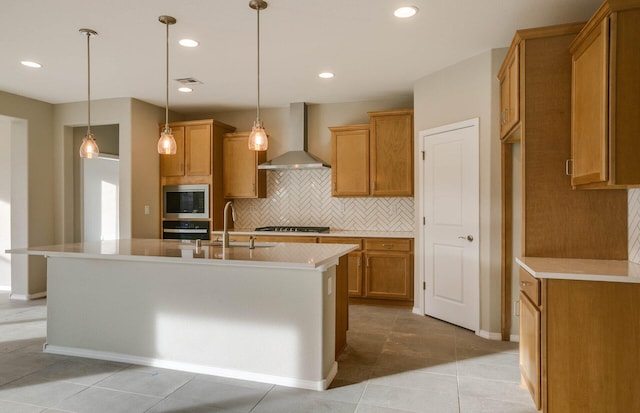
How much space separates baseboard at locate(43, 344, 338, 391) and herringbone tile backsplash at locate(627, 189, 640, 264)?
2.12 m

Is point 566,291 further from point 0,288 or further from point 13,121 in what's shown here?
point 0,288

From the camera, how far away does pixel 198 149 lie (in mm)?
5586

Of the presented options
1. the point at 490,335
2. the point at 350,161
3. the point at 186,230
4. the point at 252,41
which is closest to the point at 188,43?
the point at 252,41

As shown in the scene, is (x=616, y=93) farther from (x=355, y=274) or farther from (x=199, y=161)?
(x=199, y=161)

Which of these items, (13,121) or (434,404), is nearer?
(434,404)

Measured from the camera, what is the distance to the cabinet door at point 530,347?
7.36ft

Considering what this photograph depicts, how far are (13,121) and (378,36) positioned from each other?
4845 mm

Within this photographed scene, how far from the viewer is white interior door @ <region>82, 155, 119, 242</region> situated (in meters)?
5.85

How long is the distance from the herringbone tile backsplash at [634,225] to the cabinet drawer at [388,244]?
7.62ft

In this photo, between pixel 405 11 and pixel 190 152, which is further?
pixel 190 152

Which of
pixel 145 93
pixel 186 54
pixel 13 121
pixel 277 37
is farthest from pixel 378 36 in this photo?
pixel 13 121

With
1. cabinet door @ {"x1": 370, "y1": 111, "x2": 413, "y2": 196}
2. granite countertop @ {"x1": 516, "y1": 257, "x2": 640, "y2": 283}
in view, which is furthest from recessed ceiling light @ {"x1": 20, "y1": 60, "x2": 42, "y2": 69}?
granite countertop @ {"x1": 516, "y1": 257, "x2": 640, "y2": 283}

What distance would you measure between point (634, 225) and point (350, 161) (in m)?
3.17

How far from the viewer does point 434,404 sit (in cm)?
246
